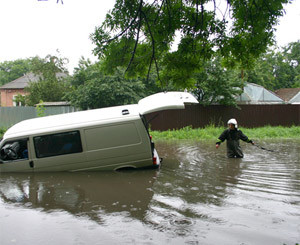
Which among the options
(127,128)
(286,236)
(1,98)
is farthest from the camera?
(1,98)

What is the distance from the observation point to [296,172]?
820 cm

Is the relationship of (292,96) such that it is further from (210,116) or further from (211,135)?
(211,135)

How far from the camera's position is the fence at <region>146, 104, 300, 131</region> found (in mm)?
21562

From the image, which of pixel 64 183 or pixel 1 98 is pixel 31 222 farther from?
pixel 1 98

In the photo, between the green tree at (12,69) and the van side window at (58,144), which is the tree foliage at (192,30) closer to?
the van side window at (58,144)

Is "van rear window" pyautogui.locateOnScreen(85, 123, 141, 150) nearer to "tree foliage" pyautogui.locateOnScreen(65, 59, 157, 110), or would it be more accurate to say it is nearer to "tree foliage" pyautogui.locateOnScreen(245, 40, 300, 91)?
"tree foliage" pyautogui.locateOnScreen(65, 59, 157, 110)

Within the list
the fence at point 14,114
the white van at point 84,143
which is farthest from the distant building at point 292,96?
the white van at point 84,143

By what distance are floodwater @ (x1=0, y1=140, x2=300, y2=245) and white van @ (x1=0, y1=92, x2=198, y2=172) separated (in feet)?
0.97

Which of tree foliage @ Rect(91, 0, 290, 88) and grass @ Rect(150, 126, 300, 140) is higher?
tree foliage @ Rect(91, 0, 290, 88)

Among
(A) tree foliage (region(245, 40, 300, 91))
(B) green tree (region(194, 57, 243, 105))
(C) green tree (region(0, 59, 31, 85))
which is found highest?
(C) green tree (region(0, 59, 31, 85))

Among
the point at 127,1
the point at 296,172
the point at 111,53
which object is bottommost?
the point at 296,172

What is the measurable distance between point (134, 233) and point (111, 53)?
4591mm

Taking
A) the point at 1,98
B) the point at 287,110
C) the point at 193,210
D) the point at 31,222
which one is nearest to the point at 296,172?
the point at 193,210

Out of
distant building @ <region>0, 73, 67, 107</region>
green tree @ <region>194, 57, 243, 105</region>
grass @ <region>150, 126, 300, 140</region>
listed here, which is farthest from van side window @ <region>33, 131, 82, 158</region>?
distant building @ <region>0, 73, 67, 107</region>
